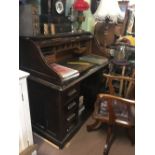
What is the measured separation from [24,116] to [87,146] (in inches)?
31.6

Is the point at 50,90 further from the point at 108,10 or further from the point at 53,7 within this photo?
the point at 108,10

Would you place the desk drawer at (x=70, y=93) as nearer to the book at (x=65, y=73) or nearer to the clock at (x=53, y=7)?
the book at (x=65, y=73)

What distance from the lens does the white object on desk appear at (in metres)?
1.38

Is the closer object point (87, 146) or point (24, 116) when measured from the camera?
point (24, 116)

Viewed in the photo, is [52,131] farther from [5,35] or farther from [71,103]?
[5,35]

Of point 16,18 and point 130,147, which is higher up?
point 16,18

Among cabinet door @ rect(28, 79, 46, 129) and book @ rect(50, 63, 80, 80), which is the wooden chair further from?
cabinet door @ rect(28, 79, 46, 129)

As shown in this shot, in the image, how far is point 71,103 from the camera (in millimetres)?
1870

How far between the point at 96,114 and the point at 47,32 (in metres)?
1.00

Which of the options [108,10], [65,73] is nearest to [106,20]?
[108,10]

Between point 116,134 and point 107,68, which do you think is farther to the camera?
point 107,68

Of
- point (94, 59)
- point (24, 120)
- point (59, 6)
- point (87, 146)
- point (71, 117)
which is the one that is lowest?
point (87, 146)

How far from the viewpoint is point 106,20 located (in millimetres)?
2531
